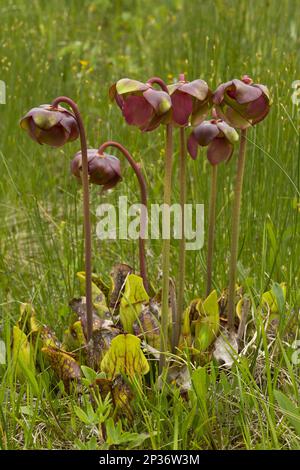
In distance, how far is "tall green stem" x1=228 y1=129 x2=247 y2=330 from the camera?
1.62 m

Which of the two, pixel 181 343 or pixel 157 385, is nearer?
pixel 157 385

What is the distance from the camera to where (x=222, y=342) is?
5.54 feet

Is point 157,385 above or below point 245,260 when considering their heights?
below

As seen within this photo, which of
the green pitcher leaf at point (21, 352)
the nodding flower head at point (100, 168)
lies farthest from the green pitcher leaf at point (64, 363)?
the nodding flower head at point (100, 168)

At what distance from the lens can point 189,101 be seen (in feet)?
4.80

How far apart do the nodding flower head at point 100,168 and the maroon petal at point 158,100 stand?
0.90ft

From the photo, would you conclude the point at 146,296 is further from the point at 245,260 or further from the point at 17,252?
the point at 17,252

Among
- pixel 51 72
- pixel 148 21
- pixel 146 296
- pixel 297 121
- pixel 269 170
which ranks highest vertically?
pixel 148 21

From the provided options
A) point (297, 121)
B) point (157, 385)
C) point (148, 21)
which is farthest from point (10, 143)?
point (148, 21)

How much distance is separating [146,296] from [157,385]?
0.27 m

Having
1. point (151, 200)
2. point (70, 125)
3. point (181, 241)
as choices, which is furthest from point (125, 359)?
point (151, 200)

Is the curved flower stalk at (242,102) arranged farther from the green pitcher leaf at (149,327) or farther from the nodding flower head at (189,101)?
the green pitcher leaf at (149,327)
